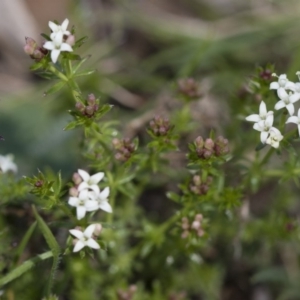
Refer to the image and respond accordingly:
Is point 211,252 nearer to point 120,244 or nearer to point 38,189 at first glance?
point 120,244

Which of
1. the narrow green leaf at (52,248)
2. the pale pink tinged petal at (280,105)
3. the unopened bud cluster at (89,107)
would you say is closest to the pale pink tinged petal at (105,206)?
the narrow green leaf at (52,248)

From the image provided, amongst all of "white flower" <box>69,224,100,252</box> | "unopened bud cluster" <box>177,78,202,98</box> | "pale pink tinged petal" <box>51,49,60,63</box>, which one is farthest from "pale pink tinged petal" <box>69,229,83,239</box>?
"unopened bud cluster" <box>177,78,202,98</box>

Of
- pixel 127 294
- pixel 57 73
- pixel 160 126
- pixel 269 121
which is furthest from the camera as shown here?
Answer: pixel 127 294

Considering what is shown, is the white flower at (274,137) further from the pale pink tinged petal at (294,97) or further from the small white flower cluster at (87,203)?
the small white flower cluster at (87,203)

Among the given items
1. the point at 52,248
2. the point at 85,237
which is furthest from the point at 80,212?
the point at 52,248

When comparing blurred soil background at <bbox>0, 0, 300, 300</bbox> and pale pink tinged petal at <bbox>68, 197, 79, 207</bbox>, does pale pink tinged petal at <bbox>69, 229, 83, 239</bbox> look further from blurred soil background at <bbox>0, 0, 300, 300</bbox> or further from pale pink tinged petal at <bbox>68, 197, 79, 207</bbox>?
blurred soil background at <bbox>0, 0, 300, 300</bbox>

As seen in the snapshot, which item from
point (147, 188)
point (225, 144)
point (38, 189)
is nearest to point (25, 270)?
point (38, 189)

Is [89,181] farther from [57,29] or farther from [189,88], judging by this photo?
[189,88]
